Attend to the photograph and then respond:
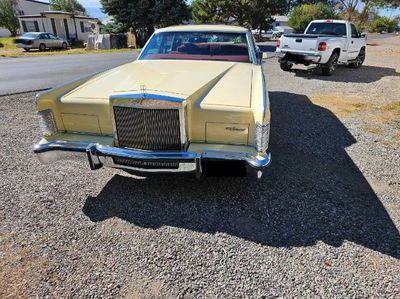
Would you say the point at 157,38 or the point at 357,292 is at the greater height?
the point at 157,38

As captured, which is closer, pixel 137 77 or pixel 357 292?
pixel 357 292

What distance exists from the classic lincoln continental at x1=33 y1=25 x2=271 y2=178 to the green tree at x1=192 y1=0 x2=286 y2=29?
35.7 metres

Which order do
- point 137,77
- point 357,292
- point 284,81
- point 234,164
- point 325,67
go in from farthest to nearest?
point 325,67
point 284,81
point 137,77
point 234,164
point 357,292

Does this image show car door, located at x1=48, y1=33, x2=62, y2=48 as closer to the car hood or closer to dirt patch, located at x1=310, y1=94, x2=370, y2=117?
dirt patch, located at x1=310, y1=94, x2=370, y2=117

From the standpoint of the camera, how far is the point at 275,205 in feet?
10.3

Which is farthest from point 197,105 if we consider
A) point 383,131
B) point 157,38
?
point 383,131

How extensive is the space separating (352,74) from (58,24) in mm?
32353

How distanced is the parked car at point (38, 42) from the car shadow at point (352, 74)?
20316 mm

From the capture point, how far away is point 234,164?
2854 millimetres

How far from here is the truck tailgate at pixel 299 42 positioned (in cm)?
965

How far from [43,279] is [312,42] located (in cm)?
976

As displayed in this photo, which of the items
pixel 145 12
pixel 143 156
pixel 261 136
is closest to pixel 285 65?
pixel 261 136

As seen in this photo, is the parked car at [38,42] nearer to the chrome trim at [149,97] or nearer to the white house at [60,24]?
the white house at [60,24]

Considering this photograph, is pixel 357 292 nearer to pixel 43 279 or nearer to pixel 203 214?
pixel 203 214
